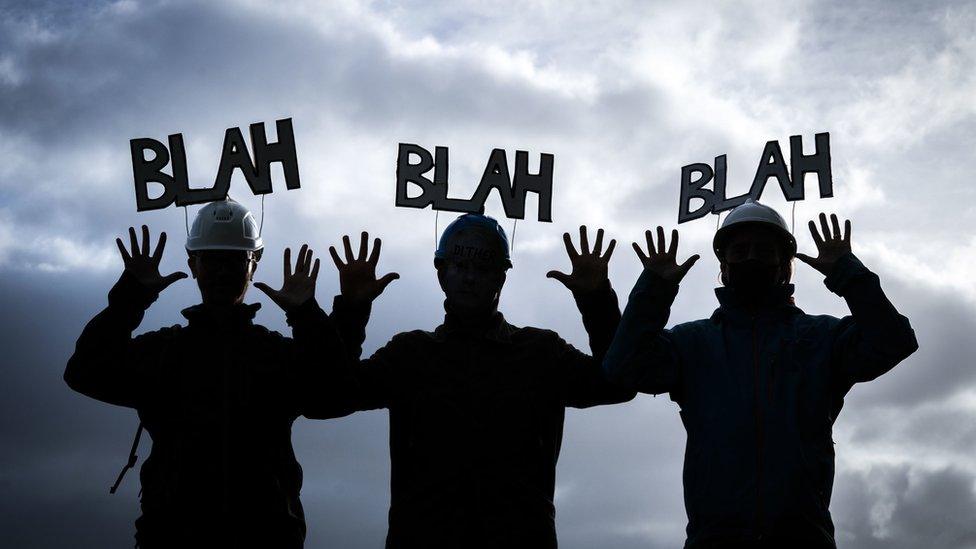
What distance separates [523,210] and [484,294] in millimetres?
1938

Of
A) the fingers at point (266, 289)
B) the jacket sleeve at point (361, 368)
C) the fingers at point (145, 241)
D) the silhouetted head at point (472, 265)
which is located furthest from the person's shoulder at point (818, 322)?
the fingers at point (145, 241)

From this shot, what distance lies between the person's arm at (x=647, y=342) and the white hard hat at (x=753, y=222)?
1.78ft

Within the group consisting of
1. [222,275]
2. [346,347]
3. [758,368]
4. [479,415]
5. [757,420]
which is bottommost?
[757,420]

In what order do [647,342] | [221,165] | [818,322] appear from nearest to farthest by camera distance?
1. [647,342]
2. [818,322]
3. [221,165]

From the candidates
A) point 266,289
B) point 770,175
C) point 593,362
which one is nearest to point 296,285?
point 266,289

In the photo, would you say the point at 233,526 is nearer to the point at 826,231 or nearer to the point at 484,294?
the point at 484,294

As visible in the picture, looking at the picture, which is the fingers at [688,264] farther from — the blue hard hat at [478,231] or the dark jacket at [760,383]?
the blue hard hat at [478,231]

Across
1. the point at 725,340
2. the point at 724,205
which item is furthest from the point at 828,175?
the point at 725,340

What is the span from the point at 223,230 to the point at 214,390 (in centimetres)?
157

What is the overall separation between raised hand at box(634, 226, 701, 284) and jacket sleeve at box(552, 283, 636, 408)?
1.92 feet

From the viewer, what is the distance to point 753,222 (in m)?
9.12

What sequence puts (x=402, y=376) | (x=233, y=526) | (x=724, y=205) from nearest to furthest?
(x=233, y=526) < (x=402, y=376) < (x=724, y=205)

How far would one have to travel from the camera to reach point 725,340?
866 centimetres

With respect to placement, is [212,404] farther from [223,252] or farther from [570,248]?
[570,248]
